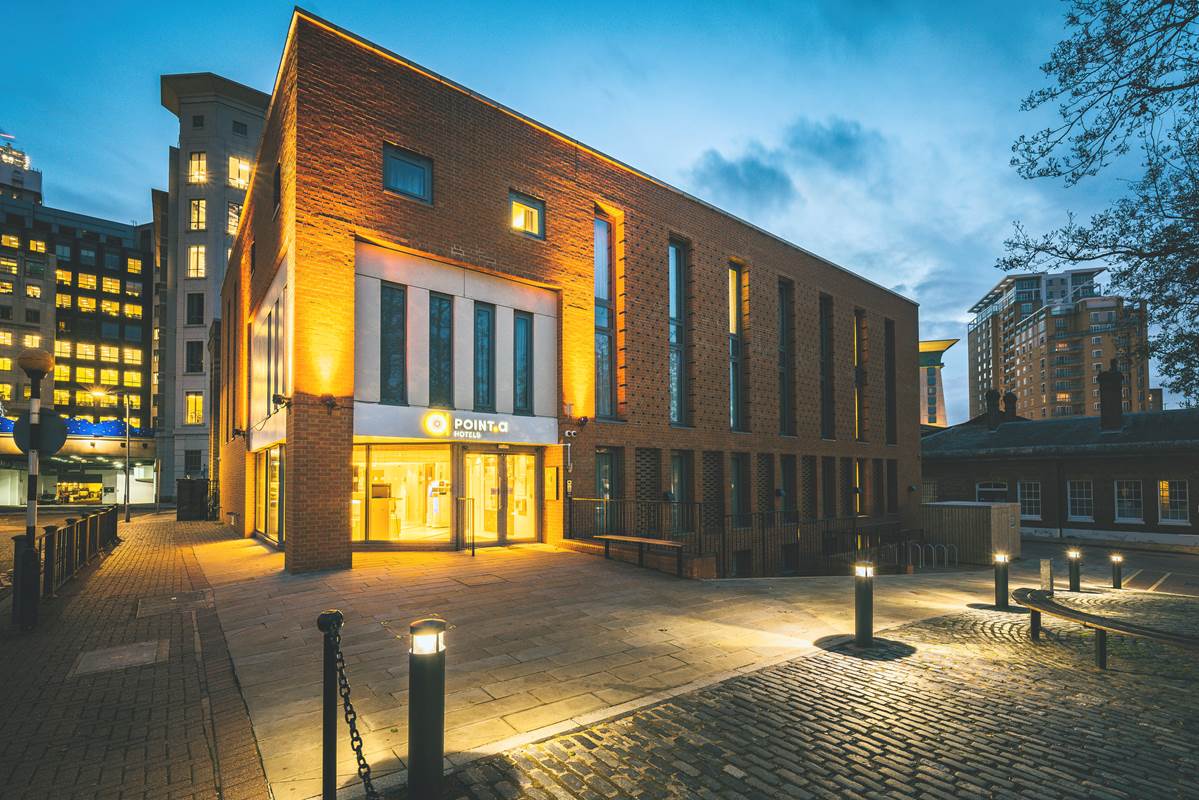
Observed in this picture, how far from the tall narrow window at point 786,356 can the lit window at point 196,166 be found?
40.9m

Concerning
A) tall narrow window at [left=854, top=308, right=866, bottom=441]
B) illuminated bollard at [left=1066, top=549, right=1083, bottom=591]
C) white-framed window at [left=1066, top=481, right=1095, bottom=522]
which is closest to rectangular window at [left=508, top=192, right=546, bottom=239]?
illuminated bollard at [left=1066, top=549, right=1083, bottom=591]

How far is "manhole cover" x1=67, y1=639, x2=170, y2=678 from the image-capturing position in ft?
19.6

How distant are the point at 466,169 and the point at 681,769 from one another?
43.3 ft

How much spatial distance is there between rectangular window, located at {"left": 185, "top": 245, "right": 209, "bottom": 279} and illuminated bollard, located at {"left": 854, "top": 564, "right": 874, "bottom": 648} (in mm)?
46767

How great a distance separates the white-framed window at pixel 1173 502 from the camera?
25047mm

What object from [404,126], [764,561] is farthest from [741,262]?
[404,126]

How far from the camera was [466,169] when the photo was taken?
45.2ft

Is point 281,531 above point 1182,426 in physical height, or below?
below

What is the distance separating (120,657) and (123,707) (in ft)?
5.93

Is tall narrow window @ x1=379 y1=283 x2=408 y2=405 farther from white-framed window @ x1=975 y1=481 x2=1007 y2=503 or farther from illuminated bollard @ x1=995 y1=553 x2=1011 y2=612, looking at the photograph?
white-framed window @ x1=975 y1=481 x2=1007 y2=503

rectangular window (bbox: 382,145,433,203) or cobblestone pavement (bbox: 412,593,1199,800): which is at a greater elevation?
rectangular window (bbox: 382,145,433,203)

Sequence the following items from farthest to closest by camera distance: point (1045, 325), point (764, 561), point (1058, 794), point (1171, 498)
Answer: point (1045, 325)
point (1171, 498)
point (764, 561)
point (1058, 794)

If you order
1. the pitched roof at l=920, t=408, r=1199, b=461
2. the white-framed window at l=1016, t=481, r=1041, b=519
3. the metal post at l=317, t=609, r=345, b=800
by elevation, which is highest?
the pitched roof at l=920, t=408, r=1199, b=461

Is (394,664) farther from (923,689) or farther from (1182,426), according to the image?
(1182,426)
